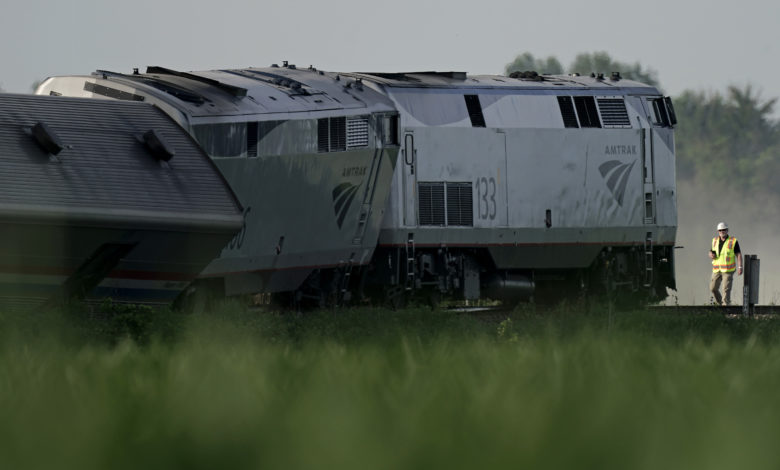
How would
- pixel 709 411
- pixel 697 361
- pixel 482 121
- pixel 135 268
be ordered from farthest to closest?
pixel 482 121
pixel 135 268
pixel 697 361
pixel 709 411

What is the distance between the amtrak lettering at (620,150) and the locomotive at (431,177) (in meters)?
0.03

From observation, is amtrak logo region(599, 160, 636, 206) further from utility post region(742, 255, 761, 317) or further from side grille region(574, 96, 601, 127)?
utility post region(742, 255, 761, 317)

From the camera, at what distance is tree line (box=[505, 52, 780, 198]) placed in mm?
122938

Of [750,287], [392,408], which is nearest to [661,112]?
[750,287]

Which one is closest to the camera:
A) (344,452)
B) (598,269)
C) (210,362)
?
(344,452)

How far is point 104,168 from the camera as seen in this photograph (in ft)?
55.8

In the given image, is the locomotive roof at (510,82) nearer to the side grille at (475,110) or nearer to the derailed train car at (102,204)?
the side grille at (475,110)

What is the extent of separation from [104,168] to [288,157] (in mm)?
4469

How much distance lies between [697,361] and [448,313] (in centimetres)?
1393

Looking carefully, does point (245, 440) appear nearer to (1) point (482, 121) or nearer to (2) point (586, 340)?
(2) point (586, 340)

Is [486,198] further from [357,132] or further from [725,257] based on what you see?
[725,257]

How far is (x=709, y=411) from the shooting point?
292 centimetres

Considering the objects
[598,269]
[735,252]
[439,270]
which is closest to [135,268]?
[439,270]

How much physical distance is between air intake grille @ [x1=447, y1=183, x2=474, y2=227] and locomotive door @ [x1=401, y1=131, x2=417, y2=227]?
0.80m
